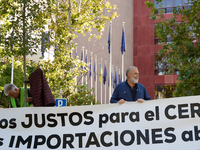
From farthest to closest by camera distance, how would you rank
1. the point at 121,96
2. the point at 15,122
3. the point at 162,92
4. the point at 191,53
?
the point at 162,92, the point at 191,53, the point at 121,96, the point at 15,122

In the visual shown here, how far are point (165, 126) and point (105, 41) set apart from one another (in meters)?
43.2

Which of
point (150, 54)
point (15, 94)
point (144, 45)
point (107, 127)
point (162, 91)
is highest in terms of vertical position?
point (144, 45)

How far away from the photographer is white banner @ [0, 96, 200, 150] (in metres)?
6.00

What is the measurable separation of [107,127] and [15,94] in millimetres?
2119

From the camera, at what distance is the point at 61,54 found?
1722cm

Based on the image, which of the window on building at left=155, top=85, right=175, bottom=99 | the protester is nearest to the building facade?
the window on building at left=155, top=85, right=175, bottom=99

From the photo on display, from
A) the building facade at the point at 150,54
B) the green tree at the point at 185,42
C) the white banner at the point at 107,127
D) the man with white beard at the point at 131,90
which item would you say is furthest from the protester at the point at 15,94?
the building facade at the point at 150,54

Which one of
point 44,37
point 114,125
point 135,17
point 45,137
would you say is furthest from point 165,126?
point 135,17

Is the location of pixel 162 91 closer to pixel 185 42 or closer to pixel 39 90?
pixel 185 42

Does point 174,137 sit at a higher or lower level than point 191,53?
lower

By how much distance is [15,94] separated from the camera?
7461 millimetres

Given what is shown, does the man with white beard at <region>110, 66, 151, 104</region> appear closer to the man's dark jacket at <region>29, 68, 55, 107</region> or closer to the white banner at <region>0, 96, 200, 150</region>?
the white banner at <region>0, 96, 200, 150</region>

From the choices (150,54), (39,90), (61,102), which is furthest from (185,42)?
(150,54)

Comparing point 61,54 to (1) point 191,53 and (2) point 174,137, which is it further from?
(2) point 174,137
